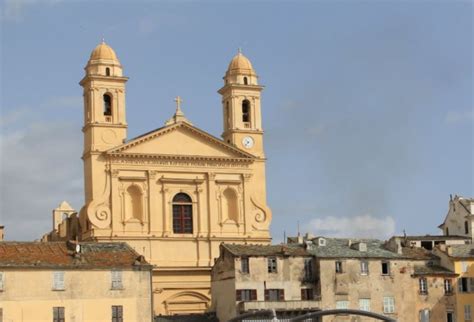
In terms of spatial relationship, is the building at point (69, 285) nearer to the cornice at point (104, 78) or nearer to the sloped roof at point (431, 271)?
the sloped roof at point (431, 271)

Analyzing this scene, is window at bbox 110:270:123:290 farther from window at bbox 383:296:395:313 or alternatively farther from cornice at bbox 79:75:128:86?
cornice at bbox 79:75:128:86

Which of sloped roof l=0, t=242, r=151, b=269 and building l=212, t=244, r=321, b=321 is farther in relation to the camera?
building l=212, t=244, r=321, b=321

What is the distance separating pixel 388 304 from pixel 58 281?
68.4 feet

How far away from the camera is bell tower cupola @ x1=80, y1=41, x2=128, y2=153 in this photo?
7938cm

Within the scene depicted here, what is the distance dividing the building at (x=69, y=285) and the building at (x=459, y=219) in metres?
38.0

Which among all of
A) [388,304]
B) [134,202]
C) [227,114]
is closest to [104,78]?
[134,202]

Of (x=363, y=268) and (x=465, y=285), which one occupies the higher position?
(x=363, y=268)

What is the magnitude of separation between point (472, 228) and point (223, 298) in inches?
1239

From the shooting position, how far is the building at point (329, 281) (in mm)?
64625

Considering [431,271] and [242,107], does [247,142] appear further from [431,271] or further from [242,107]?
[431,271]

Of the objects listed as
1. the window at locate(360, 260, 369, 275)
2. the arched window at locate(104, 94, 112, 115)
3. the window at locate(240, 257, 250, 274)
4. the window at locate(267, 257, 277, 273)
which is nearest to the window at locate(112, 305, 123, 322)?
the window at locate(240, 257, 250, 274)

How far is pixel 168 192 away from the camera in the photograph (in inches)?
3130

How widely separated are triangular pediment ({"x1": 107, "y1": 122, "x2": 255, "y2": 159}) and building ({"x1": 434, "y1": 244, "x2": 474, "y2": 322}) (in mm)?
18719

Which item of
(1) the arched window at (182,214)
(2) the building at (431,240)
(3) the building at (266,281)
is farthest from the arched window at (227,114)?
(3) the building at (266,281)
